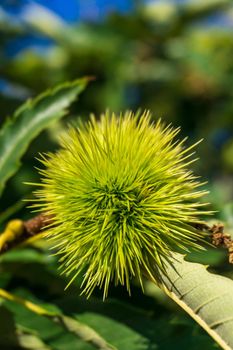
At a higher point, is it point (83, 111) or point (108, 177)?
point (83, 111)

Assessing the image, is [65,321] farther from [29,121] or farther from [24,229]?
[29,121]

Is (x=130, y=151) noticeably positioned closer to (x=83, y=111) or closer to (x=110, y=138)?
(x=110, y=138)

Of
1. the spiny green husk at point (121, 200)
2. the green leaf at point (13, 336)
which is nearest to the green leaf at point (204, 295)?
the spiny green husk at point (121, 200)

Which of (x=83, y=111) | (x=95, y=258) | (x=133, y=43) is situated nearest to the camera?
(x=95, y=258)

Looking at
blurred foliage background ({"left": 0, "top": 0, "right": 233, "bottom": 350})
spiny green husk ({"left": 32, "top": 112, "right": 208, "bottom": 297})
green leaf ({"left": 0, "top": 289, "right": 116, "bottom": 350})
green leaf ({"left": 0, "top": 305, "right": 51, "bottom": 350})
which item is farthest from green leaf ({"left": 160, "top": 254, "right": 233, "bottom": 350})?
blurred foliage background ({"left": 0, "top": 0, "right": 233, "bottom": 350})

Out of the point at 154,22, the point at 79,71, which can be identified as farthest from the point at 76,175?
the point at 154,22

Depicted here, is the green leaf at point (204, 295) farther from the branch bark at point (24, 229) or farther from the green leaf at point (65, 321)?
the green leaf at point (65, 321)

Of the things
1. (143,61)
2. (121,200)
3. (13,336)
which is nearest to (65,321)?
(13,336)
